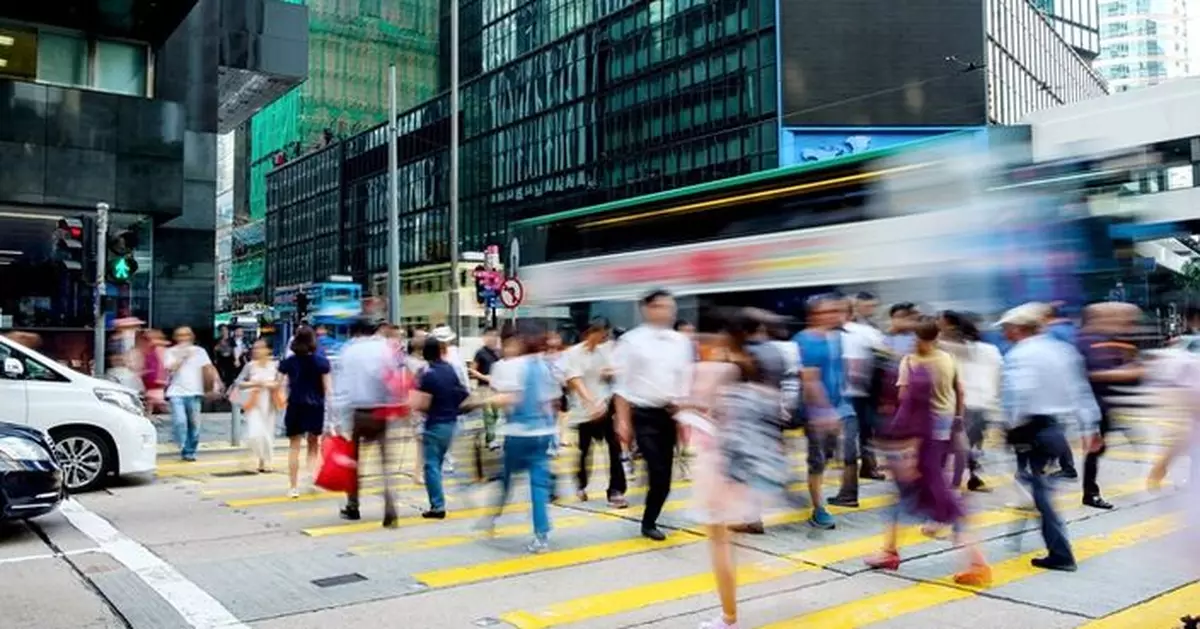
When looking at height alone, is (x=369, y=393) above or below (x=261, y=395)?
above

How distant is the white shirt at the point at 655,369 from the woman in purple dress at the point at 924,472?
1.63m

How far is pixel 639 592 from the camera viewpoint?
19.4ft

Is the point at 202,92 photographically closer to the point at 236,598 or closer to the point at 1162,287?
the point at 236,598

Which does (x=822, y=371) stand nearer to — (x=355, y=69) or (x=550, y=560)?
(x=550, y=560)

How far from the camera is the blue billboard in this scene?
43.1 meters

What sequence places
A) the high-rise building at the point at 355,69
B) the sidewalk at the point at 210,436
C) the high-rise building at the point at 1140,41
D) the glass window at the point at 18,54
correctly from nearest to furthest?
the sidewalk at the point at 210,436 → the glass window at the point at 18,54 → the high-rise building at the point at 355,69 → the high-rise building at the point at 1140,41

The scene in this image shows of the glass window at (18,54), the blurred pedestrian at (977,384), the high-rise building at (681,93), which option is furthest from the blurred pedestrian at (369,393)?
the glass window at (18,54)

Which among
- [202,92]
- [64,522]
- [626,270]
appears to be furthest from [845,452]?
[202,92]

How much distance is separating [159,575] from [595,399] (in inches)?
173

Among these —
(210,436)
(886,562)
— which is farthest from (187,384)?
(886,562)

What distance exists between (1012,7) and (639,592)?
1950 inches

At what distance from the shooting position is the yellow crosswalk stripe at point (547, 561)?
6.28 m

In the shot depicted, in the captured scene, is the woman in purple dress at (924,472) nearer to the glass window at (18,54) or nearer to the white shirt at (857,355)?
the white shirt at (857,355)

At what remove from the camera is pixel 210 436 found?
16.2 m
